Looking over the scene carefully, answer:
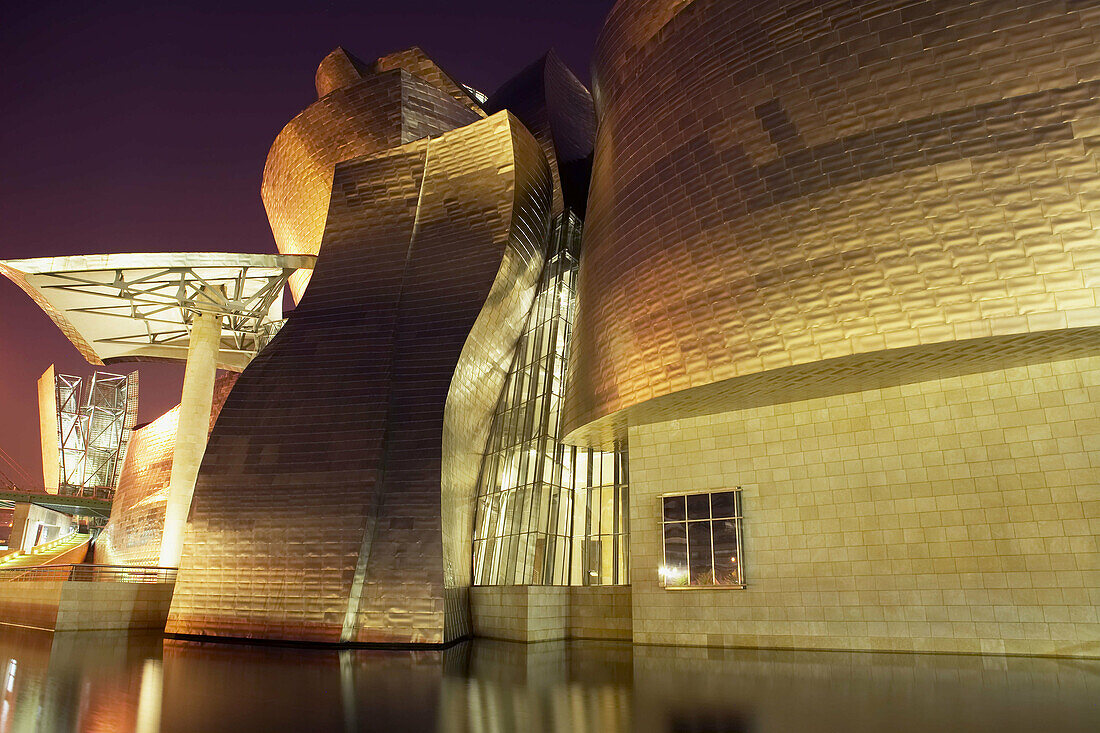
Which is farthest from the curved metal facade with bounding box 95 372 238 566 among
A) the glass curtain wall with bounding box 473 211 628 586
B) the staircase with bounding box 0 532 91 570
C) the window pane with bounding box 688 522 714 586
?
the window pane with bounding box 688 522 714 586

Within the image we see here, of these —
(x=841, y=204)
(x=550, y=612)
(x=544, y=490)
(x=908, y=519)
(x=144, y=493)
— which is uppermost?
(x=841, y=204)

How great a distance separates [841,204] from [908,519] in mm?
5183

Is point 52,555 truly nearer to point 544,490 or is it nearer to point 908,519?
point 544,490

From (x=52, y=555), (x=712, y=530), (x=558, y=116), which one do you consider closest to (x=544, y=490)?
(x=712, y=530)

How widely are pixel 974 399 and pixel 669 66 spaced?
8.39 metres

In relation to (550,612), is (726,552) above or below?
above

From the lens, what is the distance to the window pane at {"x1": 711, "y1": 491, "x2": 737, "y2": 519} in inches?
529

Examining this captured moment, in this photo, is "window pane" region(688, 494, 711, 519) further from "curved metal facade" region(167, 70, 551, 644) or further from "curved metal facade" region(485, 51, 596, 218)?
"curved metal facade" region(485, 51, 596, 218)

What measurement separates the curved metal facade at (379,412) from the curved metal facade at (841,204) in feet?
9.91

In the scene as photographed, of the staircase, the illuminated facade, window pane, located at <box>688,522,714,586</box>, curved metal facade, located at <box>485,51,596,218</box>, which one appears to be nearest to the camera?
the illuminated facade

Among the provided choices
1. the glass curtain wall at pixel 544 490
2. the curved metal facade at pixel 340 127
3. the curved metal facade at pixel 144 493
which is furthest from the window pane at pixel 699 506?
the curved metal facade at pixel 144 493

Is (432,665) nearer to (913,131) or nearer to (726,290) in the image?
(726,290)

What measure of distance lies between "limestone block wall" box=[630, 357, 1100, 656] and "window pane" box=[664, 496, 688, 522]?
25 cm

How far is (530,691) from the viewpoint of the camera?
7.45 metres
